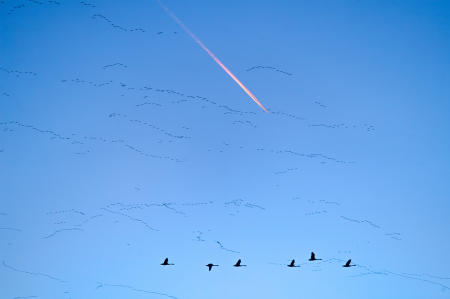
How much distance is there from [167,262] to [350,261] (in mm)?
17505

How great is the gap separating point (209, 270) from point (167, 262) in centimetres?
399

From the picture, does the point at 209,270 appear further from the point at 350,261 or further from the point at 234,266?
the point at 350,261

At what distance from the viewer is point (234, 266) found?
3866cm

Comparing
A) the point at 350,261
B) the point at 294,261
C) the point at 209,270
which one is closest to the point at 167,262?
the point at 209,270

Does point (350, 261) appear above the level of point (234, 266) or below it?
above

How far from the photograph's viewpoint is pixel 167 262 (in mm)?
38281

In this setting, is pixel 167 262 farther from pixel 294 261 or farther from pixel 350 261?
pixel 350 261

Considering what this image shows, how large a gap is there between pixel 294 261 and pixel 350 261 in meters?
5.68

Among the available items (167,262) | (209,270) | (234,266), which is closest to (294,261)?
(234,266)

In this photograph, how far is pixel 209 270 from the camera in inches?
1486

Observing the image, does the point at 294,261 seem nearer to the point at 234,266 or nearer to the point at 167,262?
the point at 234,266

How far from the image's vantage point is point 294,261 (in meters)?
38.8

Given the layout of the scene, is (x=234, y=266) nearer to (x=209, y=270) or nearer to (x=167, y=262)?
(x=209, y=270)

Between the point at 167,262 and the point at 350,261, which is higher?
the point at 350,261
